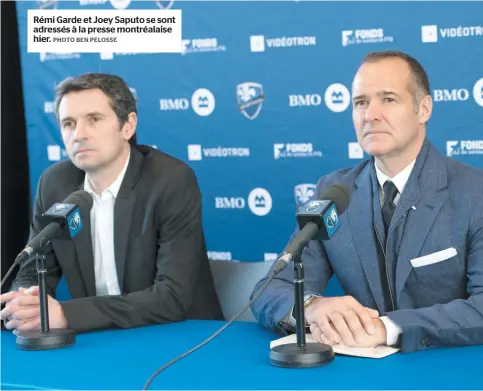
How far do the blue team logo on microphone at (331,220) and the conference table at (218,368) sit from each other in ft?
1.17

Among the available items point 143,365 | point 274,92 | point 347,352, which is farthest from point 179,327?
point 274,92

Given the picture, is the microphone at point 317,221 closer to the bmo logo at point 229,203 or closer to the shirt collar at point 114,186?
the shirt collar at point 114,186

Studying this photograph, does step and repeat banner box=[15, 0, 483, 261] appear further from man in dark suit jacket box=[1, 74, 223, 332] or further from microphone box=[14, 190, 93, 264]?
microphone box=[14, 190, 93, 264]

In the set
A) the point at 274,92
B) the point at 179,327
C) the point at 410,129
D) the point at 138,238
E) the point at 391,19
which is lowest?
the point at 179,327

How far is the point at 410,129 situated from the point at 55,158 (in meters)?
2.80

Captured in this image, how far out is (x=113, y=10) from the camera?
15.6 feet

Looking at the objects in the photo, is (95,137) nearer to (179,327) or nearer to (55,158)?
(179,327)

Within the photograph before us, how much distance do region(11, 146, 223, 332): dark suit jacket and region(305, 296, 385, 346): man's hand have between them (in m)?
0.78

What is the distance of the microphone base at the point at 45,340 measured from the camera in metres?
2.42

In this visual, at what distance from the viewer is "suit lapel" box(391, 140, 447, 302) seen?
2.61 metres

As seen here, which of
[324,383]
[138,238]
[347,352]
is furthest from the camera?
[138,238]
